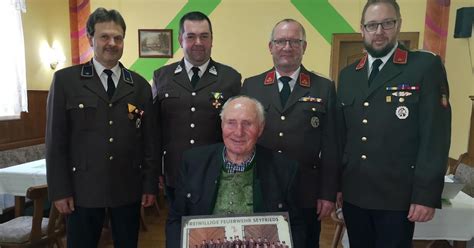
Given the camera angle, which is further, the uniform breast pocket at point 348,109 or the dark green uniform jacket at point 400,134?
the uniform breast pocket at point 348,109

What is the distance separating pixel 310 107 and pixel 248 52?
366 cm

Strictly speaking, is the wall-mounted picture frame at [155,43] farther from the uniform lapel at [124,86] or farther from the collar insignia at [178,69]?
the uniform lapel at [124,86]

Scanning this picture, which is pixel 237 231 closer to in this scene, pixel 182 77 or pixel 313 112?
pixel 313 112

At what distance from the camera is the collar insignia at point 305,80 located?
1797 millimetres

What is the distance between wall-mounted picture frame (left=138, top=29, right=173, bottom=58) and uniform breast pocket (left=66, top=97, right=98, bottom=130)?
3.89 meters

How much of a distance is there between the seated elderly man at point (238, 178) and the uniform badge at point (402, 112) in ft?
1.70

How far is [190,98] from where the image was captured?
6.21 ft

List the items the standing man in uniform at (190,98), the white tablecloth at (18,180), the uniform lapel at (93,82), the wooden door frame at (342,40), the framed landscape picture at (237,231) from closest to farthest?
the framed landscape picture at (237,231) → the uniform lapel at (93,82) → the standing man in uniform at (190,98) → the white tablecloth at (18,180) → the wooden door frame at (342,40)

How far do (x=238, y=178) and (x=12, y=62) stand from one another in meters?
3.76

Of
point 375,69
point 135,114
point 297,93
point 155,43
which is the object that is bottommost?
point 135,114

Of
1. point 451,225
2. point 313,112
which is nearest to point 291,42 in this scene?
point 313,112

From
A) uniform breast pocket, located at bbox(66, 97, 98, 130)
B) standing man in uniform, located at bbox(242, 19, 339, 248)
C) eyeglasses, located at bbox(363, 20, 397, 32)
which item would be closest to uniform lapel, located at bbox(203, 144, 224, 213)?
standing man in uniform, located at bbox(242, 19, 339, 248)

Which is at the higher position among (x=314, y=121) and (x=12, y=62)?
(x=12, y=62)

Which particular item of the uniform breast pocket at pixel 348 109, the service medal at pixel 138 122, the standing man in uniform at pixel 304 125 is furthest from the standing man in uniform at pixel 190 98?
the uniform breast pocket at pixel 348 109
